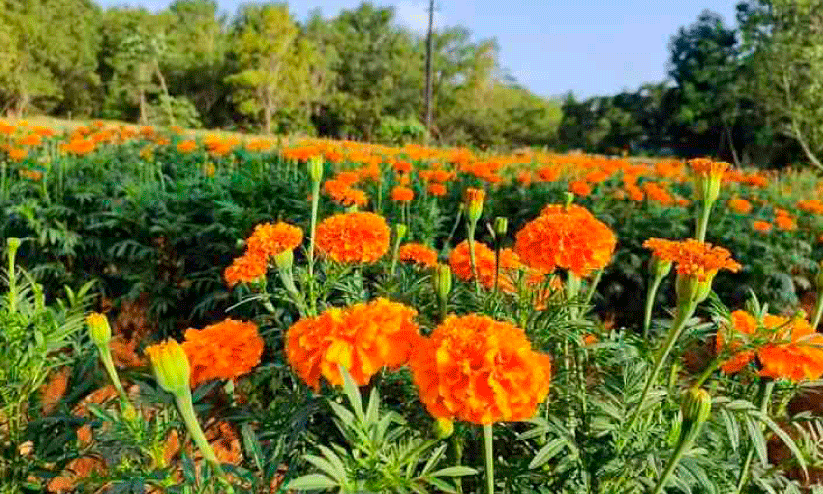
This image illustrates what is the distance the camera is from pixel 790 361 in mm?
899

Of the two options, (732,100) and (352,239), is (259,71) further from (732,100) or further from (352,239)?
(352,239)

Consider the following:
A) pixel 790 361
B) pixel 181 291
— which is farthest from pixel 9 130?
pixel 790 361

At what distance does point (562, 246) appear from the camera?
1.06m

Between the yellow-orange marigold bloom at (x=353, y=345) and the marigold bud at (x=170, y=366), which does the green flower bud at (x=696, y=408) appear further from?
the marigold bud at (x=170, y=366)

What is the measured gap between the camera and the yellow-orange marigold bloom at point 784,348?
89 centimetres

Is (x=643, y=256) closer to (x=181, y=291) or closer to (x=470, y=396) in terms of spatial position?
(x=181, y=291)

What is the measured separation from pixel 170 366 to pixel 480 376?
1.25 ft

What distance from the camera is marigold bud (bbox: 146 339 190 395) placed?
0.75m

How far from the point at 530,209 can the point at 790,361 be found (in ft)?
9.12

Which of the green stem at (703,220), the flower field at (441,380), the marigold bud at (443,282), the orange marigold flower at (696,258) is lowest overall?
the flower field at (441,380)

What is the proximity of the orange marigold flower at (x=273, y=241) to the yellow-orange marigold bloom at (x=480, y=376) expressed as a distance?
50cm

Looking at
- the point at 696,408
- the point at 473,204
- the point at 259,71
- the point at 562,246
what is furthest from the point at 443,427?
the point at 259,71

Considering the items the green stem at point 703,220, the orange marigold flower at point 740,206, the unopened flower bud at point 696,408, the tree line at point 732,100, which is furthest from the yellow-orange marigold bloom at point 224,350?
the tree line at point 732,100

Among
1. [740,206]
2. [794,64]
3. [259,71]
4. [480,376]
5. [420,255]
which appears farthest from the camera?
[259,71]
